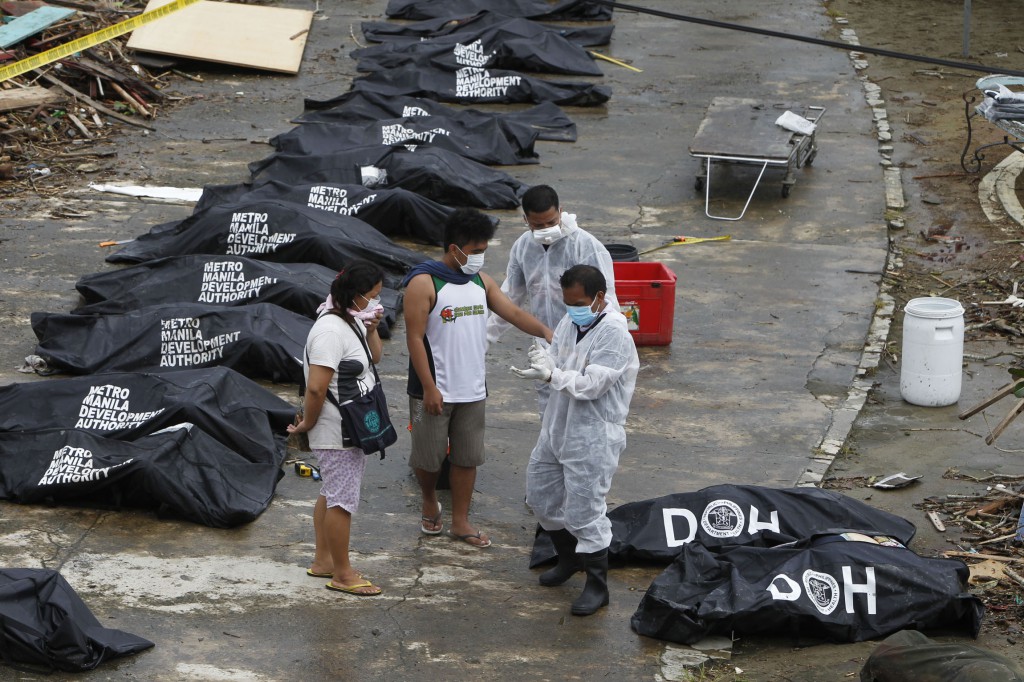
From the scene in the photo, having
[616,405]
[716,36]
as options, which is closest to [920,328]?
[616,405]

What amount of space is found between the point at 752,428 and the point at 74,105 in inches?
419

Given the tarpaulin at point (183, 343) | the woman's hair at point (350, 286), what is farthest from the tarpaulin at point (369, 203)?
the woman's hair at point (350, 286)

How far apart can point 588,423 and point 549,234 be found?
1427 mm

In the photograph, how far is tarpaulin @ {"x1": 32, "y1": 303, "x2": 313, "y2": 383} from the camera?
916 cm


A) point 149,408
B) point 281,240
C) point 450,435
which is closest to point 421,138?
point 281,240

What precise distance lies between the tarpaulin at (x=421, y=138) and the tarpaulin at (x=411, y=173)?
640 millimetres

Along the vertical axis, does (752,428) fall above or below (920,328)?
below

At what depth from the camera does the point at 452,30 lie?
2003cm

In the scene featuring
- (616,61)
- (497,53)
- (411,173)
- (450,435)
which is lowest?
(450,435)

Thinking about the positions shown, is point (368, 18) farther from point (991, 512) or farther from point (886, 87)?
point (991, 512)

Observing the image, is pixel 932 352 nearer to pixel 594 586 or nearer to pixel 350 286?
pixel 594 586

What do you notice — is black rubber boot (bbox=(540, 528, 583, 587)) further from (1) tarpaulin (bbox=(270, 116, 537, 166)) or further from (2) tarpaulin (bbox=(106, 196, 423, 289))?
(1) tarpaulin (bbox=(270, 116, 537, 166))

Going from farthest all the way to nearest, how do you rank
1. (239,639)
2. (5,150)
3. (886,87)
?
(886,87)
(5,150)
(239,639)

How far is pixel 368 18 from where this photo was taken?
2170cm
